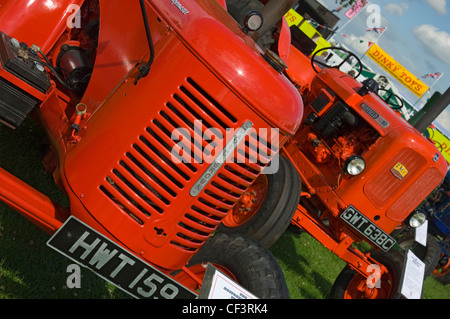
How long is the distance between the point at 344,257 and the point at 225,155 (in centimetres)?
327

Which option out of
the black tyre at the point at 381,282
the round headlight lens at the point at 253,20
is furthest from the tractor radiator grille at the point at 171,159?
the black tyre at the point at 381,282

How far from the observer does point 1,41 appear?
2.50 metres

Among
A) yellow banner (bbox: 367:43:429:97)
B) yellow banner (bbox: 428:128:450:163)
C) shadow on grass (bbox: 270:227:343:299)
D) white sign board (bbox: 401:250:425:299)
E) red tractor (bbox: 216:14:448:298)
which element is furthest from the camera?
yellow banner (bbox: 367:43:429:97)

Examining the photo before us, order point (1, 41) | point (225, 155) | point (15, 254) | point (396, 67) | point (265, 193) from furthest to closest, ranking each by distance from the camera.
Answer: point (396, 67) → point (265, 193) → point (15, 254) → point (1, 41) → point (225, 155)

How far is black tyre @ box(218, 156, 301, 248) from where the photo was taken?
4.34 metres

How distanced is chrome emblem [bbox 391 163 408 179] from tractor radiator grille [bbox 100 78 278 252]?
10.0 ft

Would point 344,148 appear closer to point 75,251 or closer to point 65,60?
point 65,60

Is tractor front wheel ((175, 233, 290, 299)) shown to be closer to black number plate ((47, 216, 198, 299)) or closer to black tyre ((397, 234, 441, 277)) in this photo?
black number plate ((47, 216, 198, 299))

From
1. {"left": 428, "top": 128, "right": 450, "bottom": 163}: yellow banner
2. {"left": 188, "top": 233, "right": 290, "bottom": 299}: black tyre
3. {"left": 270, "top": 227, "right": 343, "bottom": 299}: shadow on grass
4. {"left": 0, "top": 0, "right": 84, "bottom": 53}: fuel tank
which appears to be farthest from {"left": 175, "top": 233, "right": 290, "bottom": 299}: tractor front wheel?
{"left": 428, "top": 128, "right": 450, "bottom": 163}: yellow banner

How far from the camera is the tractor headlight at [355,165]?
16.4ft

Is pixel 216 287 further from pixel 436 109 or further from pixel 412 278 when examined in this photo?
pixel 436 109

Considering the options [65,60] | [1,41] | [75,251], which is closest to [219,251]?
[75,251]

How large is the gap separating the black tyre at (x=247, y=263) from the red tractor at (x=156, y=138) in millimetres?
462

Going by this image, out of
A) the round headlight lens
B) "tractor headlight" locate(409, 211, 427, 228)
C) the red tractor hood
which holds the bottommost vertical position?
"tractor headlight" locate(409, 211, 427, 228)
